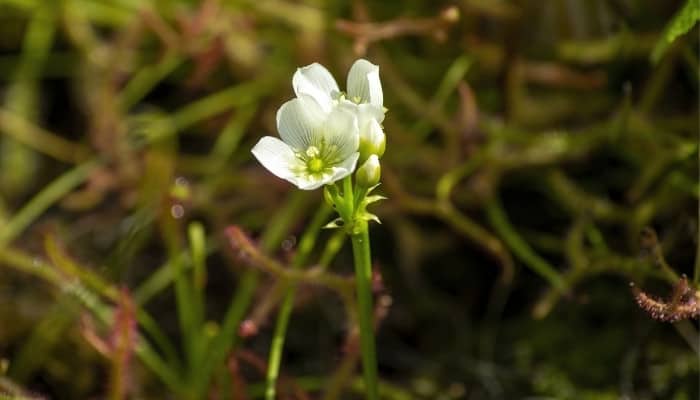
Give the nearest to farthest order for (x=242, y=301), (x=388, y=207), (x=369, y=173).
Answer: (x=369, y=173), (x=242, y=301), (x=388, y=207)

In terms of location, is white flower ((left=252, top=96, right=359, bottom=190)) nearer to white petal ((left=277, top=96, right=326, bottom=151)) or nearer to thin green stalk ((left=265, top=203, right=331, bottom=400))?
white petal ((left=277, top=96, right=326, bottom=151))

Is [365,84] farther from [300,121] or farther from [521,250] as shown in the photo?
[521,250]

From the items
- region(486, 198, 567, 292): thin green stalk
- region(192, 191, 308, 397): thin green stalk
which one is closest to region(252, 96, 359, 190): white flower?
region(192, 191, 308, 397): thin green stalk

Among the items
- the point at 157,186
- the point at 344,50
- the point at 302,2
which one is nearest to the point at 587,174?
the point at 344,50

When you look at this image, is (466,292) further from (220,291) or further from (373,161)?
(373,161)

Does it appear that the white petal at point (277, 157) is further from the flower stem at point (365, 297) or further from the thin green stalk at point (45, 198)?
the thin green stalk at point (45, 198)

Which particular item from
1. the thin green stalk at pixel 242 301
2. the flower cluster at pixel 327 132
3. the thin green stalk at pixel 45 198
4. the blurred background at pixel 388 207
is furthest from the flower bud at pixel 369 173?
the thin green stalk at pixel 45 198

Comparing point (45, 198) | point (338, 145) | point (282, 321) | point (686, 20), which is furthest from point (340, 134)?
point (45, 198)
